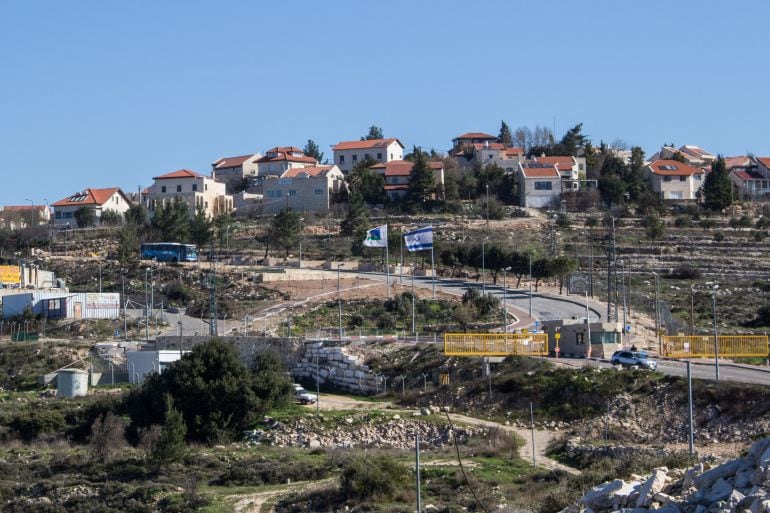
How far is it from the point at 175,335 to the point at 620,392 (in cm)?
2528

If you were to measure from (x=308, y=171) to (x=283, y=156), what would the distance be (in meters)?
11.6

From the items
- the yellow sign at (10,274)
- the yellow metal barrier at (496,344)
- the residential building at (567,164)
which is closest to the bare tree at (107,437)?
the yellow metal barrier at (496,344)

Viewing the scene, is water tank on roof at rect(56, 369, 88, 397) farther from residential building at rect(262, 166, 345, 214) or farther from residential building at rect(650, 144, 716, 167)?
residential building at rect(650, 144, 716, 167)

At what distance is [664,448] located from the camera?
33.9 meters

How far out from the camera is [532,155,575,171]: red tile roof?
107 metres

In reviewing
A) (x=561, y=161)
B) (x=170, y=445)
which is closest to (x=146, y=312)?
(x=170, y=445)

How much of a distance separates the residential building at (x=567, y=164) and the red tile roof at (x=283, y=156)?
21.6 meters

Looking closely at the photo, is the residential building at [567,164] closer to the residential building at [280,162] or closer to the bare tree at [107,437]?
the residential building at [280,162]

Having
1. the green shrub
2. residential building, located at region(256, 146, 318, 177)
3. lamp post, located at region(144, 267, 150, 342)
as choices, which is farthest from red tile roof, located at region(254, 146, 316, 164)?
the green shrub

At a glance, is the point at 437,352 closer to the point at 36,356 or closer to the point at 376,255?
the point at 36,356

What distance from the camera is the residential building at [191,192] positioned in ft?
335

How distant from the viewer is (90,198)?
4181 inches

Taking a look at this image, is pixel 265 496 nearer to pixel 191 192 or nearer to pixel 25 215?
pixel 191 192

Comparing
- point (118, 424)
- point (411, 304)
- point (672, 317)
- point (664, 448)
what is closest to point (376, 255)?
point (411, 304)
